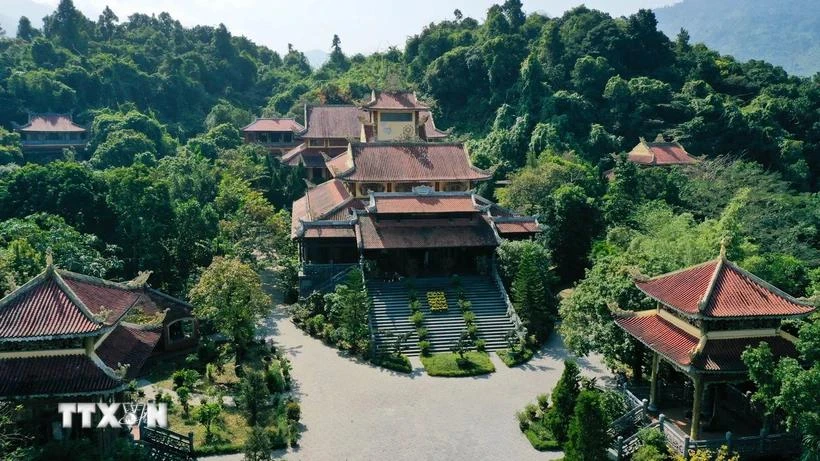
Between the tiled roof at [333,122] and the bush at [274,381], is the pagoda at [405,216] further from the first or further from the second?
the tiled roof at [333,122]

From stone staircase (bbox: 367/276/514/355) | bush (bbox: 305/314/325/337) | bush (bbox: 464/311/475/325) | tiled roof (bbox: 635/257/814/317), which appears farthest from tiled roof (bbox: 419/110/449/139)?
tiled roof (bbox: 635/257/814/317)

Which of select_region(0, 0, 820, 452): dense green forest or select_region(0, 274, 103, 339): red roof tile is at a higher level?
select_region(0, 0, 820, 452): dense green forest

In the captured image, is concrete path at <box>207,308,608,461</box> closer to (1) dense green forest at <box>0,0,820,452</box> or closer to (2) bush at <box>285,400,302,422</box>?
(2) bush at <box>285,400,302,422</box>

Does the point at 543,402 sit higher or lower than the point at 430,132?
lower

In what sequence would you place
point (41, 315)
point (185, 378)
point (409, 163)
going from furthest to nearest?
point (409, 163) → point (185, 378) → point (41, 315)

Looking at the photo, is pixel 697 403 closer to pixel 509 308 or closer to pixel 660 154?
pixel 509 308

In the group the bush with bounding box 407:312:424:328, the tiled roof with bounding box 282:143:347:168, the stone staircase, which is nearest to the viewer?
the stone staircase

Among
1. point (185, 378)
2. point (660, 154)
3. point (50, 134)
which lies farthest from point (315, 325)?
point (50, 134)

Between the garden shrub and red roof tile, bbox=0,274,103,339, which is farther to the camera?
the garden shrub

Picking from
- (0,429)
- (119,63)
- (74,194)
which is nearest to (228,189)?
(74,194)
